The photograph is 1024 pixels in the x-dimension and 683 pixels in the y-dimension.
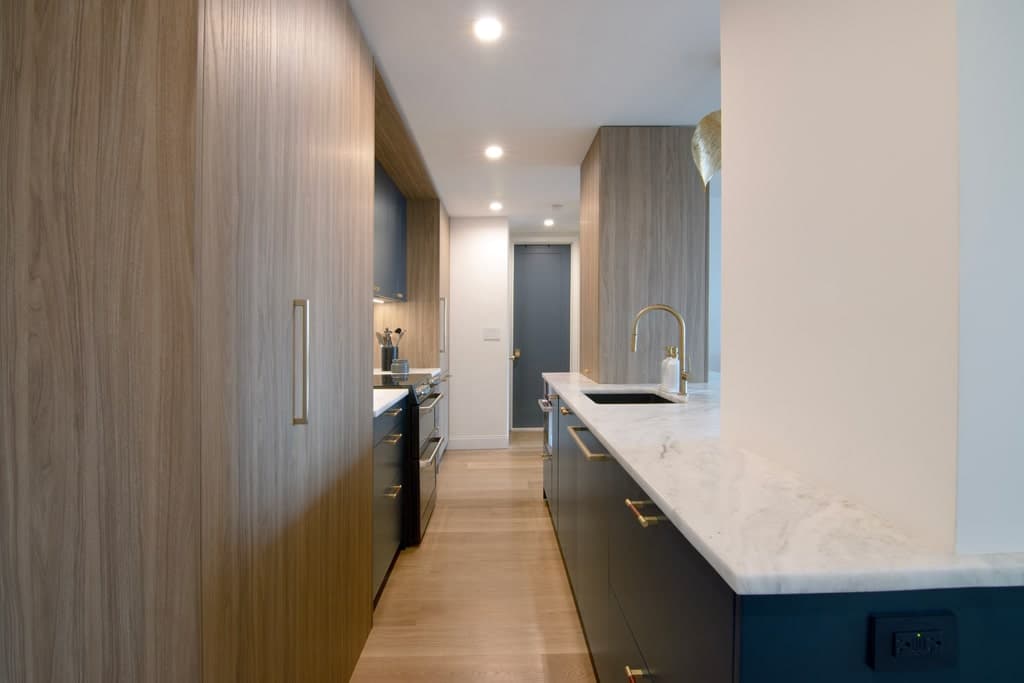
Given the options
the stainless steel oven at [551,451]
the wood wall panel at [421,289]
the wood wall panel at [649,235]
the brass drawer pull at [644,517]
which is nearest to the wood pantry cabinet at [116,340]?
the brass drawer pull at [644,517]

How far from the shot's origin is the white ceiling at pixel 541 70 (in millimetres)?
1846

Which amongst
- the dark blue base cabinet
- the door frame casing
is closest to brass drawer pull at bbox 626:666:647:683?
the dark blue base cabinet

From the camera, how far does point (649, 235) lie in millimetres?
2895

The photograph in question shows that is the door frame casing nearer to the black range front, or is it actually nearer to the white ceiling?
the white ceiling

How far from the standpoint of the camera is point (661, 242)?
290cm

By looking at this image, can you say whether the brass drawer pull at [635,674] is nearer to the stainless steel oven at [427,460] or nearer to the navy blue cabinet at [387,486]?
the navy blue cabinet at [387,486]

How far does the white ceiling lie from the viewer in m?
1.85

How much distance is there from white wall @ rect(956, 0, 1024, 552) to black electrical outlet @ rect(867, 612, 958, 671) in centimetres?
11

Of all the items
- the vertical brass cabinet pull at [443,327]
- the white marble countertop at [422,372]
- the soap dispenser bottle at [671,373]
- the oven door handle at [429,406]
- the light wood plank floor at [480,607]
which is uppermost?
the vertical brass cabinet pull at [443,327]

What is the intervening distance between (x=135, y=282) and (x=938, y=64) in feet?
4.11

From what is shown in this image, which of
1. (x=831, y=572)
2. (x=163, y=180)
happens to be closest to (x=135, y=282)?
(x=163, y=180)

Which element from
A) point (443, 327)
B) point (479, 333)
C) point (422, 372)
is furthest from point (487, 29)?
point (479, 333)

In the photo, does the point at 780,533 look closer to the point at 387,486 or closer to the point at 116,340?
the point at 116,340

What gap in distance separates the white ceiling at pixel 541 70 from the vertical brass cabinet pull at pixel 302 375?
123 cm
